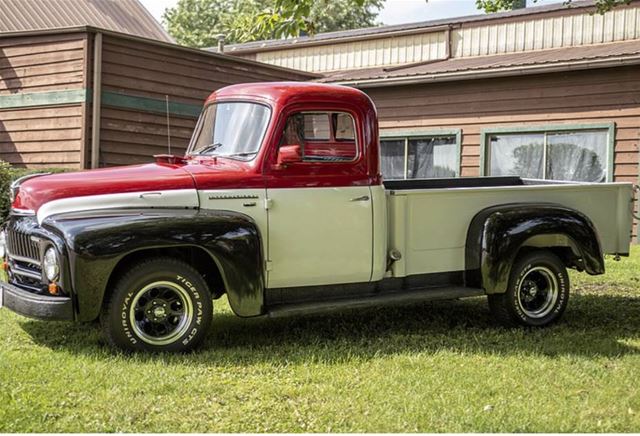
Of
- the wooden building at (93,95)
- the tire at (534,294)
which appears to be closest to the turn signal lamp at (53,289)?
the tire at (534,294)

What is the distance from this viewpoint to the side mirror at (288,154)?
6070mm

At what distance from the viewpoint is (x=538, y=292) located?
23.7 feet

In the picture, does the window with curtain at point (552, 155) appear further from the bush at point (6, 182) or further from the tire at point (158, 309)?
the tire at point (158, 309)

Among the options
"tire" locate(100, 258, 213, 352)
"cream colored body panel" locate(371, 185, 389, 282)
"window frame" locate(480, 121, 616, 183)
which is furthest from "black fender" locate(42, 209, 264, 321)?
"window frame" locate(480, 121, 616, 183)

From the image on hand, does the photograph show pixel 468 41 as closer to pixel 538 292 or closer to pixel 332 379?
pixel 538 292

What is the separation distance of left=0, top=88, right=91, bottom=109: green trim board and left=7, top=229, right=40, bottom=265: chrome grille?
7.71 m

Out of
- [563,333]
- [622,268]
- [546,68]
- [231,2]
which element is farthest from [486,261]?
[231,2]

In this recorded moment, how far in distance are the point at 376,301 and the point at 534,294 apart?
164cm

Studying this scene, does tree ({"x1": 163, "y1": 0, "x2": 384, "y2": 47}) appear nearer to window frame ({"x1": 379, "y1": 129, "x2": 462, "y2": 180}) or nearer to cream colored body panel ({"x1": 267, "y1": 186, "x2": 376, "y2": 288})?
window frame ({"x1": 379, "y1": 129, "x2": 462, "y2": 180})

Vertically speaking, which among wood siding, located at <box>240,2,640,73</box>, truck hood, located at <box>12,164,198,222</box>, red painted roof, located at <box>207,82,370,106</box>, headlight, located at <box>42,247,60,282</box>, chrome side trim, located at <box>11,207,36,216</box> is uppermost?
wood siding, located at <box>240,2,640,73</box>

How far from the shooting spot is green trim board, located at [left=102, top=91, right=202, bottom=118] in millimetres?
13727

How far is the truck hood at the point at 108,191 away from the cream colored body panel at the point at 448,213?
68.8 inches

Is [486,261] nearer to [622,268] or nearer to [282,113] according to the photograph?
[282,113]

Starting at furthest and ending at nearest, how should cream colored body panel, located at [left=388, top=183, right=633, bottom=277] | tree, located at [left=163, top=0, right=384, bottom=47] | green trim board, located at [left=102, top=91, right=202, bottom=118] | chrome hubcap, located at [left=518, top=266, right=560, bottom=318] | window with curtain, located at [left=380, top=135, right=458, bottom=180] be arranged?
tree, located at [left=163, top=0, right=384, bottom=47] → window with curtain, located at [left=380, top=135, right=458, bottom=180] → green trim board, located at [left=102, top=91, right=202, bottom=118] → chrome hubcap, located at [left=518, top=266, right=560, bottom=318] → cream colored body panel, located at [left=388, top=183, right=633, bottom=277]
